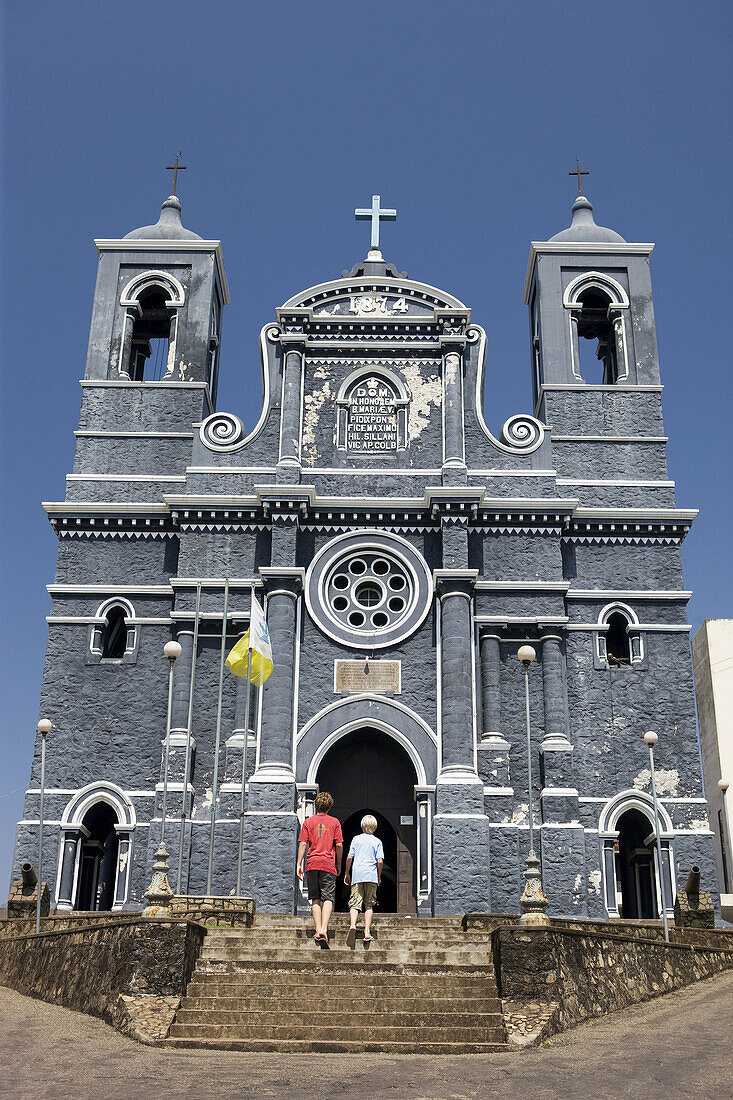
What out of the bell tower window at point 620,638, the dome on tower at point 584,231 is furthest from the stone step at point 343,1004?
the dome on tower at point 584,231

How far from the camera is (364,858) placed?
52.8 feet

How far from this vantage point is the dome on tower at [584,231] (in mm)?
31516

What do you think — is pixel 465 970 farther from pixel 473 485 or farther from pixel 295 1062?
pixel 473 485

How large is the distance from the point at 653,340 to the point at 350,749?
13.1 meters

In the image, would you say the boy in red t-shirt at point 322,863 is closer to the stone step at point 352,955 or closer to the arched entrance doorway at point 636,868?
the stone step at point 352,955

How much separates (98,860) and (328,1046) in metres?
14.7

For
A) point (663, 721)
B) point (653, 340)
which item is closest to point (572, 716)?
point (663, 721)

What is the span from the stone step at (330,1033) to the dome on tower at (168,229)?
22.9 metres

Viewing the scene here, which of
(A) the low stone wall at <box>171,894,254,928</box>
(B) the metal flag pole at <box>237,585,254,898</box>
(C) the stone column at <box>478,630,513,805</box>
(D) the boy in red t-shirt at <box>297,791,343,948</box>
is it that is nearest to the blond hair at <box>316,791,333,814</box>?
(D) the boy in red t-shirt at <box>297,791,343,948</box>

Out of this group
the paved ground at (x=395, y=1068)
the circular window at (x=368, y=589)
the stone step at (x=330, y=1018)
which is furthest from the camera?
the circular window at (x=368, y=589)

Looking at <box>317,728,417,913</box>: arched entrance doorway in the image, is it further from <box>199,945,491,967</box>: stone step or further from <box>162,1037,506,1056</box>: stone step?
<box>162,1037,506,1056</box>: stone step

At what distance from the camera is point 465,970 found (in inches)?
595

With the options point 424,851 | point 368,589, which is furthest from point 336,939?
point 368,589

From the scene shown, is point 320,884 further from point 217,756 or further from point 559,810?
point 559,810
